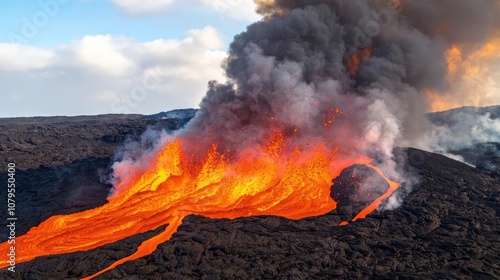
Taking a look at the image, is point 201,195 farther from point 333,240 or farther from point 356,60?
point 356,60

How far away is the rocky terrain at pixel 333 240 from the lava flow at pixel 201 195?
1.20 metres

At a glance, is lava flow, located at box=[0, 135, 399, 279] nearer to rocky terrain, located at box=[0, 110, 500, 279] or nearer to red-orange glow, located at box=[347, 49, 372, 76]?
rocky terrain, located at box=[0, 110, 500, 279]

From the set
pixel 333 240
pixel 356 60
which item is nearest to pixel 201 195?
pixel 333 240

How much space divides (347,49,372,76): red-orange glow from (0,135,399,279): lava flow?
400 inches

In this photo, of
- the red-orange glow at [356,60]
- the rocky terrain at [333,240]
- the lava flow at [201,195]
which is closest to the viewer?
the rocky terrain at [333,240]

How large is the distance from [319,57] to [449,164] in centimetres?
1422

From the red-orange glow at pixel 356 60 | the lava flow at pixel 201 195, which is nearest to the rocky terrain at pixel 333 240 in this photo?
the lava flow at pixel 201 195

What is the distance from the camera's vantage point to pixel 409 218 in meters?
24.9

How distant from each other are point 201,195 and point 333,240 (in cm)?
1040

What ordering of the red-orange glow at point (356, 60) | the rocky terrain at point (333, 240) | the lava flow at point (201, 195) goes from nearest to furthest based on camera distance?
the rocky terrain at point (333, 240) < the lava flow at point (201, 195) < the red-orange glow at point (356, 60)

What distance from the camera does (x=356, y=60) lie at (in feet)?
131

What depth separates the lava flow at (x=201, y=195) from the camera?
24172 mm

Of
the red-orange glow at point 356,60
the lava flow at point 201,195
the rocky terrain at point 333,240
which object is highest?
the red-orange glow at point 356,60

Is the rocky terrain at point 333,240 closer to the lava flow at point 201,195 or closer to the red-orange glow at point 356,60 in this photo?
the lava flow at point 201,195
